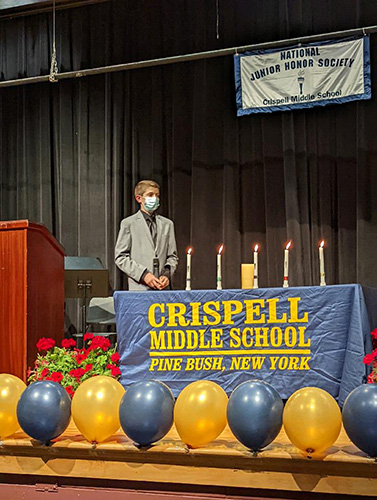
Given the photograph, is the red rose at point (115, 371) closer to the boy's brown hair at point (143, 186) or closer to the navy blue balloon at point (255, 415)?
the navy blue balloon at point (255, 415)

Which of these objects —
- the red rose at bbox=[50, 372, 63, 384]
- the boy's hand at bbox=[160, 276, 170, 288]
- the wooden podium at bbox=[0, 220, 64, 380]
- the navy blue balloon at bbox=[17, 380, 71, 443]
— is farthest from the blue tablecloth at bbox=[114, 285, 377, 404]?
the navy blue balloon at bbox=[17, 380, 71, 443]

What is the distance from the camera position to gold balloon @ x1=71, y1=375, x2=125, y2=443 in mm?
2533

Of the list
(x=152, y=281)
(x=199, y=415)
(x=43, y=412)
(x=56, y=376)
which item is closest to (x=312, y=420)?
(x=199, y=415)

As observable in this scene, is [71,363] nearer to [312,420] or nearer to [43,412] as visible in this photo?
[43,412]

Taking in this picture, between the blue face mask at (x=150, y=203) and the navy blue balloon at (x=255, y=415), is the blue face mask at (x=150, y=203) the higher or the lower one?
the higher one

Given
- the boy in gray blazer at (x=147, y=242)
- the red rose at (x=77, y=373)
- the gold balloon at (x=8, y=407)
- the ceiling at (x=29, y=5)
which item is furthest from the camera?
the ceiling at (x=29, y=5)

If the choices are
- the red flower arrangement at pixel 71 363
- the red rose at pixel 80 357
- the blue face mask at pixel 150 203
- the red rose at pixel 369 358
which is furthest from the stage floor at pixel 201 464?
the blue face mask at pixel 150 203

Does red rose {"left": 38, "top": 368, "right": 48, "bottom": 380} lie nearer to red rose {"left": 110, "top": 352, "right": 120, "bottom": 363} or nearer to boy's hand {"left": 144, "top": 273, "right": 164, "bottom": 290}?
red rose {"left": 110, "top": 352, "right": 120, "bottom": 363}

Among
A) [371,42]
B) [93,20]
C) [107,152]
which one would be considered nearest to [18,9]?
[93,20]

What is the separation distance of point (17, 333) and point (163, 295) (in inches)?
29.6

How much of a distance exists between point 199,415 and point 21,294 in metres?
1.34

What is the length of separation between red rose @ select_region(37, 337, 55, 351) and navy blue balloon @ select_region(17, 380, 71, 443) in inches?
35.1

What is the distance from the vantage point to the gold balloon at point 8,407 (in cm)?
266

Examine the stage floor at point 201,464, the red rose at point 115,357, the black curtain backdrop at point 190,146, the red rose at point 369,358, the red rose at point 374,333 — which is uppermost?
the black curtain backdrop at point 190,146
